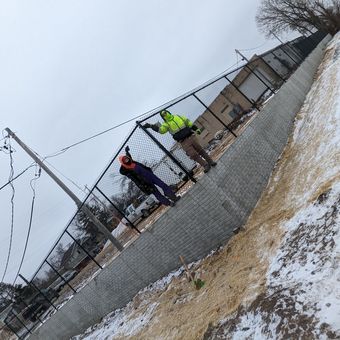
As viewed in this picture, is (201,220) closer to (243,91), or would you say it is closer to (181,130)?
(181,130)

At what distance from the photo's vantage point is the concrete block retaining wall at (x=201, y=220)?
8344 millimetres

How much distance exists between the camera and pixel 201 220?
8430 millimetres

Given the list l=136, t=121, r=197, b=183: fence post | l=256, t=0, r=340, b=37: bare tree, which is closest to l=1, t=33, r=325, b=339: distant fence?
l=136, t=121, r=197, b=183: fence post

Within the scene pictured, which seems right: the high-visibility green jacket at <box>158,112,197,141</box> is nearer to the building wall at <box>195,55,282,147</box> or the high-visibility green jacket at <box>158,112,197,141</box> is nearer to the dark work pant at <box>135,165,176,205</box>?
the dark work pant at <box>135,165,176,205</box>

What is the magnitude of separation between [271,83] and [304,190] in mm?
8203

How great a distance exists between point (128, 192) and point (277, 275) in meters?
5.96

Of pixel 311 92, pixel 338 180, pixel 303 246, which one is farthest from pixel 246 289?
pixel 311 92

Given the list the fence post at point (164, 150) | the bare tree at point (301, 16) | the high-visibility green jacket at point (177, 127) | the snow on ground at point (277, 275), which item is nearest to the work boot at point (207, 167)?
the fence post at point (164, 150)

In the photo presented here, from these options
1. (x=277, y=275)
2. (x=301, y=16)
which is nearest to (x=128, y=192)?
(x=277, y=275)

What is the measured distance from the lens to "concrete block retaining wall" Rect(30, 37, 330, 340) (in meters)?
8.34

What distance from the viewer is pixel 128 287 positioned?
33.8ft

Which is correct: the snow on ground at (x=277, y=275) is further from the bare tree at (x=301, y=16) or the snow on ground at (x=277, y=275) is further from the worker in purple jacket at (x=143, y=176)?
the bare tree at (x=301, y=16)

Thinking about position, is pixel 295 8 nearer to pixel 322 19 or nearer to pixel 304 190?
pixel 322 19

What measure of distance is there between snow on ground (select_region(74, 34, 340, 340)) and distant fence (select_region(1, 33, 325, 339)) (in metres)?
1.80
